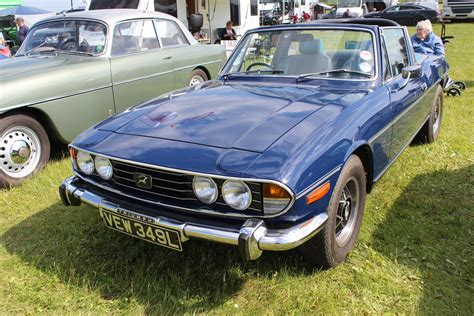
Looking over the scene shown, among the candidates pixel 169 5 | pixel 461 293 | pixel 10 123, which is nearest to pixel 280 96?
pixel 461 293

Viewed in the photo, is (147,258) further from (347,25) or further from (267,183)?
(347,25)

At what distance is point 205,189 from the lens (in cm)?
232

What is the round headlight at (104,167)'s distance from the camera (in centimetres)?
270

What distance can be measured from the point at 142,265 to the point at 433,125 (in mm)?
3867

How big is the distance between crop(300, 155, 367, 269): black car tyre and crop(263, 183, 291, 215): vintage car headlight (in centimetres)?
38

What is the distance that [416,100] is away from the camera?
162 inches

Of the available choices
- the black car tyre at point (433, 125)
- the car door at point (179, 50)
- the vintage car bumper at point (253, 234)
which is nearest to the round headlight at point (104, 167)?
the vintage car bumper at point (253, 234)

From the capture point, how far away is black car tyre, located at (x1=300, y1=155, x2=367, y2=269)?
8.24 ft

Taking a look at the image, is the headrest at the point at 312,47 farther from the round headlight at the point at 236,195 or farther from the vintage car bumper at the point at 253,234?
the round headlight at the point at 236,195

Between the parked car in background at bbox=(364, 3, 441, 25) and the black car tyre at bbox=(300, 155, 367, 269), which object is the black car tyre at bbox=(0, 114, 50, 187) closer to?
the black car tyre at bbox=(300, 155, 367, 269)


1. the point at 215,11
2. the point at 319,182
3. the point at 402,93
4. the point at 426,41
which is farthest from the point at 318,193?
the point at 215,11

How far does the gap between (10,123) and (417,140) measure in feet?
14.6

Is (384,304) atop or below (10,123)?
below

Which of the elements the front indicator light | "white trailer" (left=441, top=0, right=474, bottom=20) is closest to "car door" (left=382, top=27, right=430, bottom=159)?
the front indicator light
